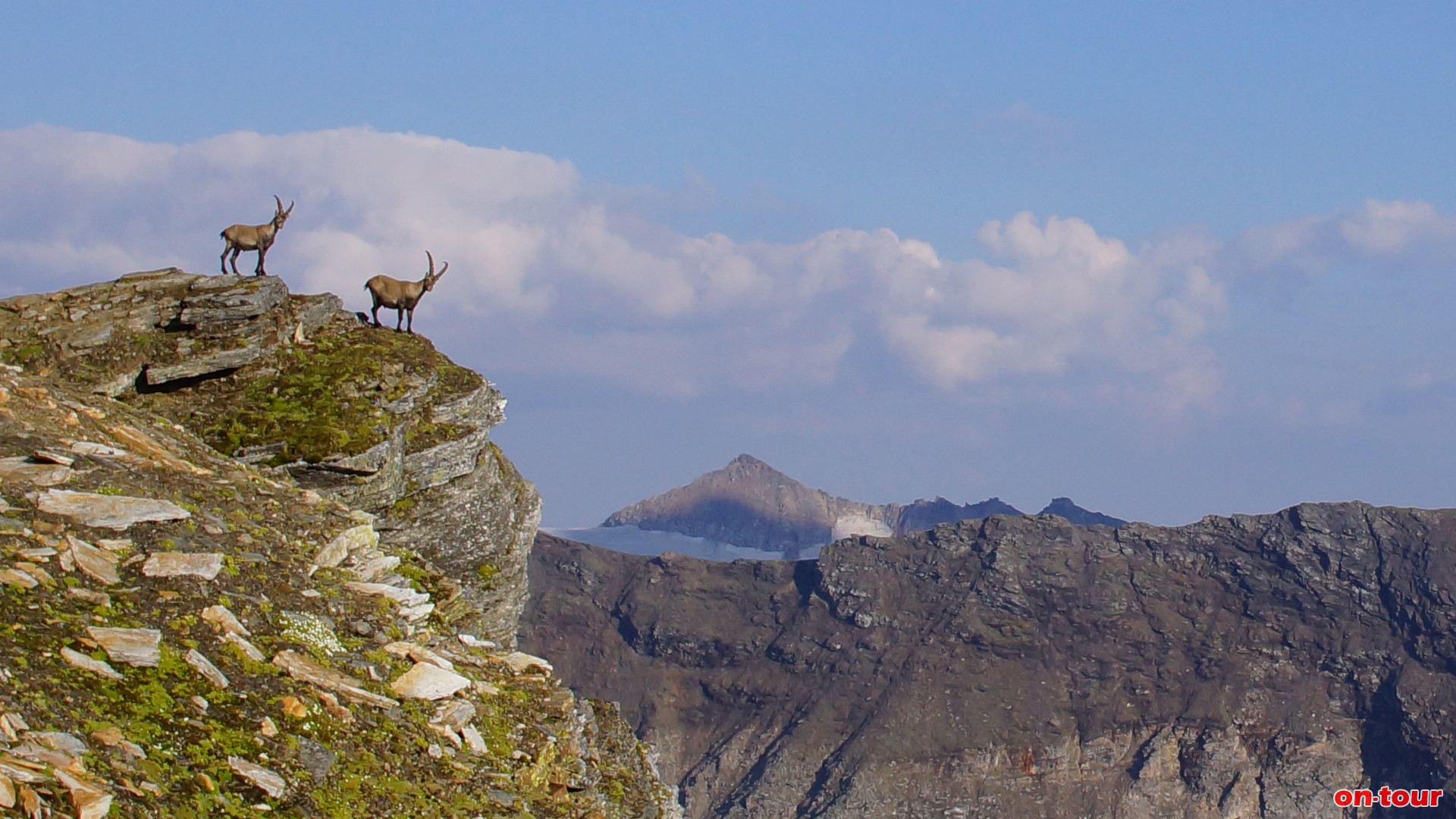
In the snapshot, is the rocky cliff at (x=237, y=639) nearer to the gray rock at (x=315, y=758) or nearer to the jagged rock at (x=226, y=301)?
the gray rock at (x=315, y=758)

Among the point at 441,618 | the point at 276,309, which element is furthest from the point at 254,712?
the point at 276,309

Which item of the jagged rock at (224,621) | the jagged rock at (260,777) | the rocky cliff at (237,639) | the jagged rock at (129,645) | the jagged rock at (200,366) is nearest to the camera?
the rocky cliff at (237,639)

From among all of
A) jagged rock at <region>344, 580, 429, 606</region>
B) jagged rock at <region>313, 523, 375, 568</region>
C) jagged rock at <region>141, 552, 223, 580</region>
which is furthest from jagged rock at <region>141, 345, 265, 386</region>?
jagged rock at <region>141, 552, 223, 580</region>

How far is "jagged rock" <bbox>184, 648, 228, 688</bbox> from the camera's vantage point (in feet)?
60.1

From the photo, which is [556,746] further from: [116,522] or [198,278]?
[198,278]

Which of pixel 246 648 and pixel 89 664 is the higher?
pixel 246 648

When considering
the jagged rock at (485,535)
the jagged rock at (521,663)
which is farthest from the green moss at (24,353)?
the jagged rock at (521,663)

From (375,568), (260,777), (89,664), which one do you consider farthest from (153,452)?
(260,777)

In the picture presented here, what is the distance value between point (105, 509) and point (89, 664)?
5417 millimetres

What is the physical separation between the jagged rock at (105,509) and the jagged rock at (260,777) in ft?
22.4

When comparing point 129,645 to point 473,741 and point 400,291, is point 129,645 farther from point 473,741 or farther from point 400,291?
point 400,291

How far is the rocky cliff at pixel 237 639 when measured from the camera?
53.7ft

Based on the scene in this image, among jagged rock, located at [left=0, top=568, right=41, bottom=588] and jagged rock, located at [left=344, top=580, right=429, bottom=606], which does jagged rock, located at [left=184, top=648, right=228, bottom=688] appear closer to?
jagged rock, located at [left=0, top=568, right=41, bottom=588]

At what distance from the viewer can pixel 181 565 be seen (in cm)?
2089
